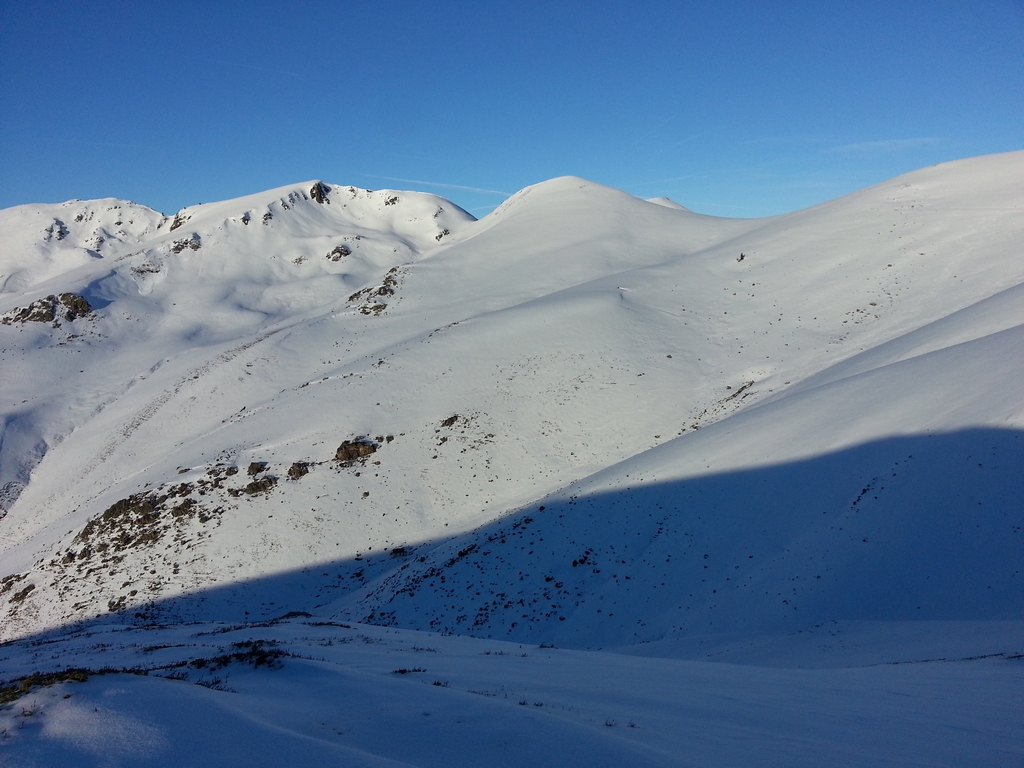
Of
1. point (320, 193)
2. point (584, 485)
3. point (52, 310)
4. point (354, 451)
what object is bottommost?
point (584, 485)

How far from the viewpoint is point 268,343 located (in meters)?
52.4

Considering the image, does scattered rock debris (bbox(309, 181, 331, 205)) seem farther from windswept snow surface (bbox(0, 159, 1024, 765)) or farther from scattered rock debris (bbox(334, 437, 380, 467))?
scattered rock debris (bbox(334, 437, 380, 467))

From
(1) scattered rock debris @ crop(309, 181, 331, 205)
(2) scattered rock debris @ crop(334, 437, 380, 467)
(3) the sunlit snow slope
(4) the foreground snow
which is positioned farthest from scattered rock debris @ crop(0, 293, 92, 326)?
(4) the foreground snow

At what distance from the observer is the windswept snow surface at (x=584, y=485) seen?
28.1ft

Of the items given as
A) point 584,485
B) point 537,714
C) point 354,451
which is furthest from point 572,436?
point 537,714

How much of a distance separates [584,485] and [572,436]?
6.82 m

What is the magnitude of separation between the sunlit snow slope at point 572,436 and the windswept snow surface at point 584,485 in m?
0.17

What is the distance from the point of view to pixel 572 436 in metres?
33.1

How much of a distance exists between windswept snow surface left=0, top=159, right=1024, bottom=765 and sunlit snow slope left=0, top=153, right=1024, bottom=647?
0.55 ft

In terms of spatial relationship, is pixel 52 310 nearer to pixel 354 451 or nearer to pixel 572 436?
pixel 354 451

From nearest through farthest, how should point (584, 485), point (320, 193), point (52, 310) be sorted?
point (584, 485) → point (52, 310) → point (320, 193)

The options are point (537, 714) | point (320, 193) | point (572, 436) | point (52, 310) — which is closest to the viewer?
point (537, 714)

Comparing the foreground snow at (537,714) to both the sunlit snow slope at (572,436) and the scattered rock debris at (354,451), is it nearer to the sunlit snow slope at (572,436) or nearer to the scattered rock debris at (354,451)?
the sunlit snow slope at (572,436)

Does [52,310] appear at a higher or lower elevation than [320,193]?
lower
